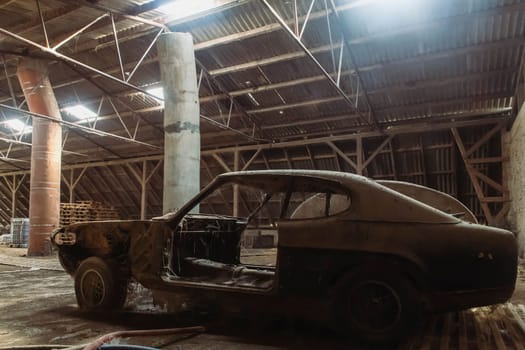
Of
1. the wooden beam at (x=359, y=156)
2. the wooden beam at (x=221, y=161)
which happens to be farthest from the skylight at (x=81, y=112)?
the wooden beam at (x=359, y=156)

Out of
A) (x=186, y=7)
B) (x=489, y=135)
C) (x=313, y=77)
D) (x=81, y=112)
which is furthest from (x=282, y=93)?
(x=81, y=112)

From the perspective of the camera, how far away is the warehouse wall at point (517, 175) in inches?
324

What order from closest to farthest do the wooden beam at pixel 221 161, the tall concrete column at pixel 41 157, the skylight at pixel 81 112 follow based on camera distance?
the tall concrete column at pixel 41 157 < the skylight at pixel 81 112 < the wooden beam at pixel 221 161

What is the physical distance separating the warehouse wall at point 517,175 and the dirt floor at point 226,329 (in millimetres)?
4499

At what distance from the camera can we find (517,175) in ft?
29.7

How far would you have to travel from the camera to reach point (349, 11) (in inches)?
337

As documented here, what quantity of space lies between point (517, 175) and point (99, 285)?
367 inches

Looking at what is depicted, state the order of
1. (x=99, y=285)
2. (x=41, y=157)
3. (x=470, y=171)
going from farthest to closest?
1. (x=41, y=157)
2. (x=470, y=171)
3. (x=99, y=285)

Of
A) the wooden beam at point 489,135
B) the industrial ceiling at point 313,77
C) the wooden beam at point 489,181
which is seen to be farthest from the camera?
the wooden beam at point 489,135

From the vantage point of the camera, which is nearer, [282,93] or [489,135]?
[489,135]

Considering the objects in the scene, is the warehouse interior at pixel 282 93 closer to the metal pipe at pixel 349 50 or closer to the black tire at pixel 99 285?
the metal pipe at pixel 349 50

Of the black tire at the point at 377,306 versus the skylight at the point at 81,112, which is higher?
the skylight at the point at 81,112

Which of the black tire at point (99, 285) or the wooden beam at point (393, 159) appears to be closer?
the black tire at point (99, 285)

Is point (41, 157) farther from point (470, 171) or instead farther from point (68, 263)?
point (470, 171)
